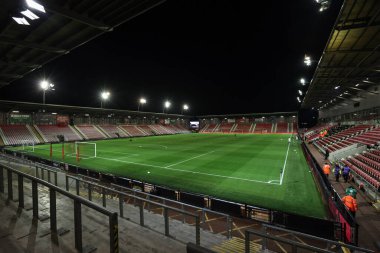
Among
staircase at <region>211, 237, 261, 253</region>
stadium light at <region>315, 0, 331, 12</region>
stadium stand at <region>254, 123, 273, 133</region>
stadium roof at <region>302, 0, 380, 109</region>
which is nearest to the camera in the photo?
staircase at <region>211, 237, 261, 253</region>

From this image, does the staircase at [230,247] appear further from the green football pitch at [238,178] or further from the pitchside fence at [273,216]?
the green football pitch at [238,178]

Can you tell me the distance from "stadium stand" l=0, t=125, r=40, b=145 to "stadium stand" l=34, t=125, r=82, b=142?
8.00ft

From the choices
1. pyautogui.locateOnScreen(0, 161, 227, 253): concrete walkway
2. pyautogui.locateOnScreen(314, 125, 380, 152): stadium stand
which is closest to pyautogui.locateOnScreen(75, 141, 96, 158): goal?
pyautogui.locateOnScreen(0, 161, 227, 253): concrete walkway

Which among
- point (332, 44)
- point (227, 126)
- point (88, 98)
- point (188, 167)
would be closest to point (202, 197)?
point (188, 167)

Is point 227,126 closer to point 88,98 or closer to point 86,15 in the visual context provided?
point 88,98

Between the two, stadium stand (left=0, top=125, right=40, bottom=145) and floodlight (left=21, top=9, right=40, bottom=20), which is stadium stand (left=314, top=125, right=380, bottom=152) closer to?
floodlight (left=21, top=9, right=40, bottom=20)

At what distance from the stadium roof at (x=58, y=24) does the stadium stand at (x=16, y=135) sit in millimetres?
42438

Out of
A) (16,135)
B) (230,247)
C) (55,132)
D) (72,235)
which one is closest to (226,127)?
(55,132)

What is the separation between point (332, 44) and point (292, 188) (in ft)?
35.2

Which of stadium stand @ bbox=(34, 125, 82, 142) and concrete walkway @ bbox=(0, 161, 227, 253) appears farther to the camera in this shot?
stadium stand @ bbox=(34, 125, 82, 142)

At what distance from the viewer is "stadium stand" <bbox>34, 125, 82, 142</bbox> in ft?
165

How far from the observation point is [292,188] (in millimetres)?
15156

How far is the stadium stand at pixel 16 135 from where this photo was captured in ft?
143

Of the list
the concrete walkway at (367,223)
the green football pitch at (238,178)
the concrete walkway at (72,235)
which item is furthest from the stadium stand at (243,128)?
the concrete walkway at (72,235)
